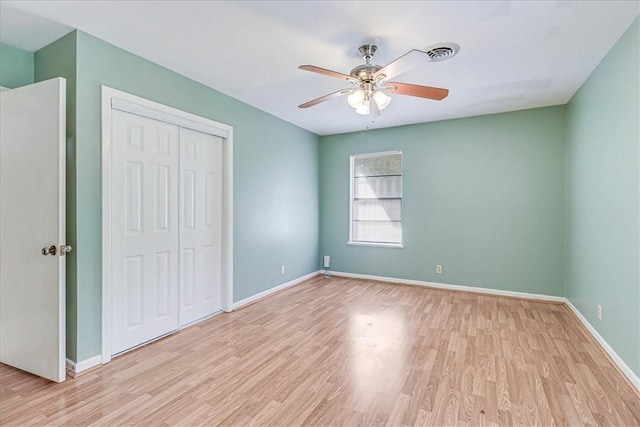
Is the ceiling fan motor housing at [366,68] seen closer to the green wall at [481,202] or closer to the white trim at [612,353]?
the green wall at [481,202]

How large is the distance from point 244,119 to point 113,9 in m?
1.96

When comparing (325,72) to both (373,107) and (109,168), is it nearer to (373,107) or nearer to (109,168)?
(373,107)

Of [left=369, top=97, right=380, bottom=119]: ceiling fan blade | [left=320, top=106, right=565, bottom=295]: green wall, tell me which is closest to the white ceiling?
[left=369, top=97, right=380, bottom=119]: ceiling fan blade

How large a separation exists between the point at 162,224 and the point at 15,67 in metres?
1.78

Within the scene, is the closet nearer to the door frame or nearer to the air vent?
the door frame

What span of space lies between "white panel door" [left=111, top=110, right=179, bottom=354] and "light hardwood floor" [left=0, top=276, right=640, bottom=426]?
0.25 m

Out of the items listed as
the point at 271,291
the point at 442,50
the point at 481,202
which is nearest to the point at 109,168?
the point at 271,291

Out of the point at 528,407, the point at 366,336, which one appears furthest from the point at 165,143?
the point at 528,407

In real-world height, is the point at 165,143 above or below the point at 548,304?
above

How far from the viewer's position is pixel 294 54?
9.04 ft

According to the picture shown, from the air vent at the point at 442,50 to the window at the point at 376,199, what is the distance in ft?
8.15

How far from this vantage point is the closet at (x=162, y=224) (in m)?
2.69

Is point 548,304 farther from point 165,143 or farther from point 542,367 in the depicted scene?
point 165,143

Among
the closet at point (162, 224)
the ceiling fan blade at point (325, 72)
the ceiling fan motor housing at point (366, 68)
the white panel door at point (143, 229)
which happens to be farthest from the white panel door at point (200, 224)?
the ceiling fan motor housing at point (366, 68)
